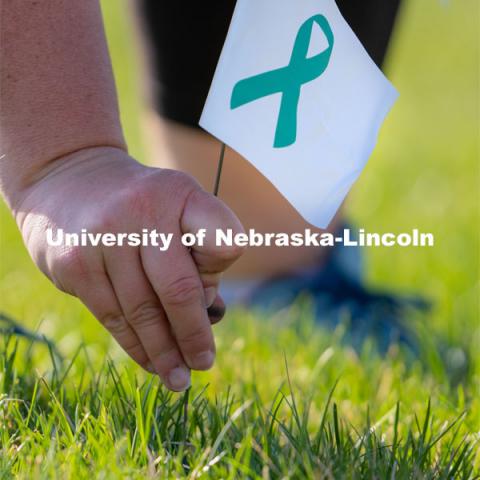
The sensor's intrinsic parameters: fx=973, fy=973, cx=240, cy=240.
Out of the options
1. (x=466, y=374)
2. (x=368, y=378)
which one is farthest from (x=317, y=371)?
(x=466, y=374)

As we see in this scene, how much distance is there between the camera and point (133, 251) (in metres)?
1.19

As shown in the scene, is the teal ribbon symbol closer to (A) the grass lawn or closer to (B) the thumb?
(B) the thumb

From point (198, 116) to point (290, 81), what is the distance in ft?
3.64

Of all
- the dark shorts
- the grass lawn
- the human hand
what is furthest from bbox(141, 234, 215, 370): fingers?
the dark shorts

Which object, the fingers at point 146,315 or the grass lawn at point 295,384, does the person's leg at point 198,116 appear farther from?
the fingers at point 146,315

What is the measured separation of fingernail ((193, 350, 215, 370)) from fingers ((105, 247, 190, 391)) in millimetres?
17

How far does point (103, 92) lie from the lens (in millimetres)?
1298

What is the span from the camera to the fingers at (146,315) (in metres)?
1.20

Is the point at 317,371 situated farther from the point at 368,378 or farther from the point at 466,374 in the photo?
the point at 466,374

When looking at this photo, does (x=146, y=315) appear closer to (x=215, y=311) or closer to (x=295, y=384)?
(x=215, y=311)

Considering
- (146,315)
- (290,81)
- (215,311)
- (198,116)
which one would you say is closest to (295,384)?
(215,311)

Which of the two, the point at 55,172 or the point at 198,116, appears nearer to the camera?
the point at 55,172

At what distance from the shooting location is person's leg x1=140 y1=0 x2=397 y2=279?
2.21 m

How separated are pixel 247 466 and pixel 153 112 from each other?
5.01 ft
